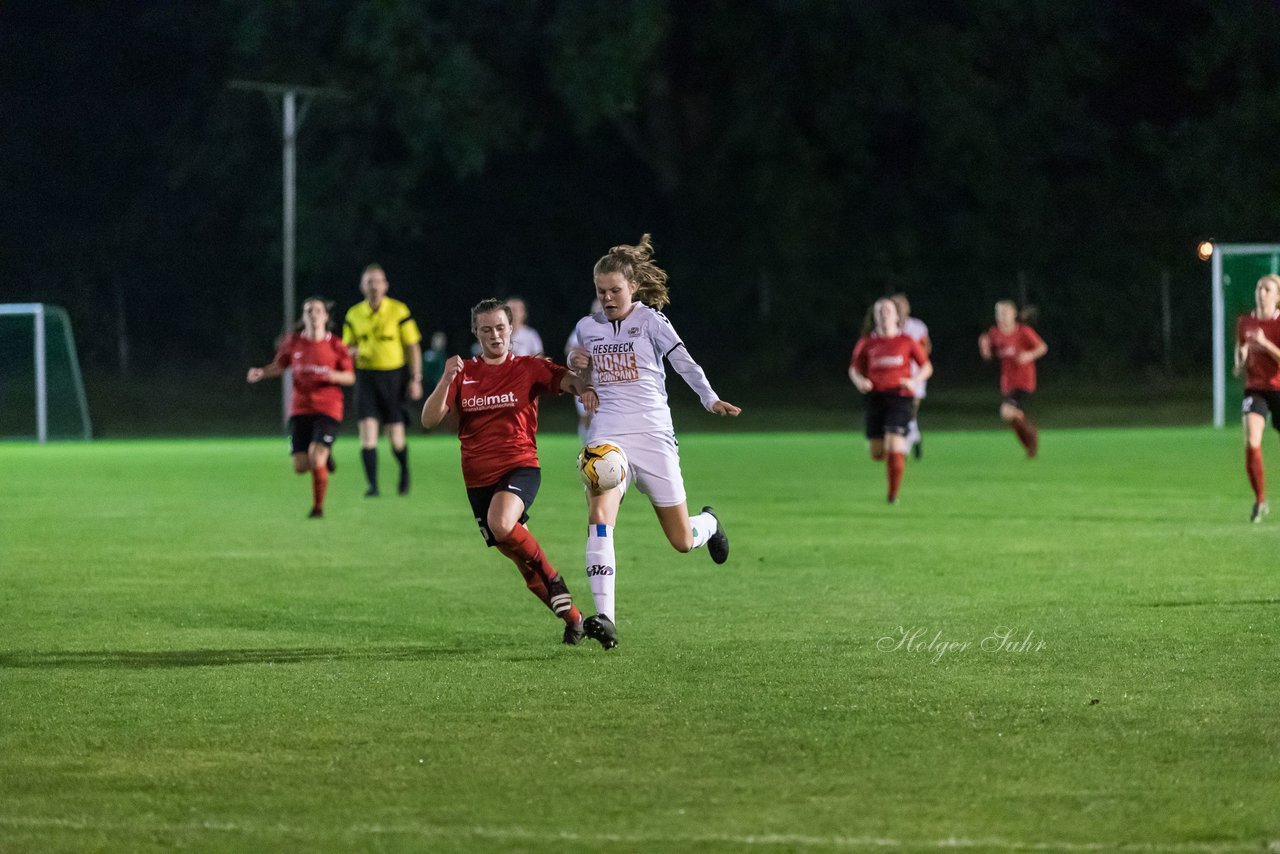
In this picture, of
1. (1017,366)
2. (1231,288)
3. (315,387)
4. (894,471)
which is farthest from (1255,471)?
(1231,288)

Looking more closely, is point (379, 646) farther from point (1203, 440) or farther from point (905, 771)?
point (1203, 440)

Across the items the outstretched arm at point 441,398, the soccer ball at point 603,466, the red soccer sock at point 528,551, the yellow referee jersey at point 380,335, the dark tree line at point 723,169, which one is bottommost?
the red soccer sock at point 528,551

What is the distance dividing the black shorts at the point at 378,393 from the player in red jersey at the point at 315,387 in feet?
5.61

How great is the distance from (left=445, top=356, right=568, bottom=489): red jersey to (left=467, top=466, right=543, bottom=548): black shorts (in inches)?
1.2

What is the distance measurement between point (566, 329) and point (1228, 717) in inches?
1641

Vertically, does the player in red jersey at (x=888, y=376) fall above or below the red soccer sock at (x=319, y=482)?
above

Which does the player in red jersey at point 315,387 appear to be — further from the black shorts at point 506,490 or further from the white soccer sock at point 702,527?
the black shorts at point 506,490

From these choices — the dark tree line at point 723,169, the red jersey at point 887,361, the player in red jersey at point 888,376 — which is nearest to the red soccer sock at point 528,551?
the player in red jersey at point 888,376

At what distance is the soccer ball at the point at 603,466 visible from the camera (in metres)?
8.45

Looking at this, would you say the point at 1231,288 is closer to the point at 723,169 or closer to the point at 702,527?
the point at 723,169

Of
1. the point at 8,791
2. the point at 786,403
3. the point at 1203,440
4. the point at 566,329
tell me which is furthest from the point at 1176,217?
the point at 8,791

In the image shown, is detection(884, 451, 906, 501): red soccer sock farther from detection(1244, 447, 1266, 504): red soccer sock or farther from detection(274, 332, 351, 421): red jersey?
detection(274, 332, 351, 421): red jersey

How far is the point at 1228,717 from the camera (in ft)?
21.7

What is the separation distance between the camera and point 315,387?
1622 cm
